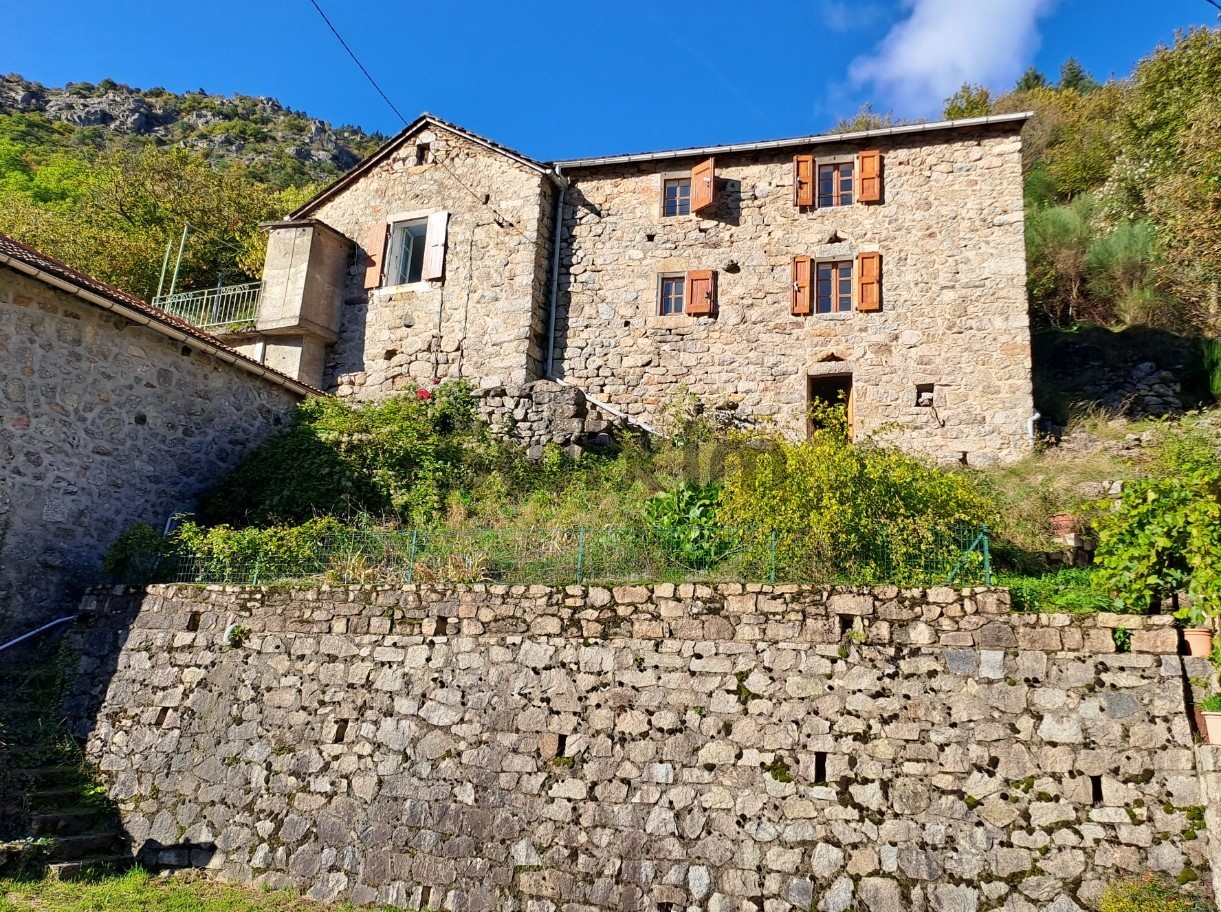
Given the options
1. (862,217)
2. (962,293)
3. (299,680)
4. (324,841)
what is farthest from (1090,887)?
(862,217)

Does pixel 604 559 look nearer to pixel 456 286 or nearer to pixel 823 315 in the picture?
pixel 823 315

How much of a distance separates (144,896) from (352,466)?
6.50 metres

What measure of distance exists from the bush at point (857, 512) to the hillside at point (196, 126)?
39.6m

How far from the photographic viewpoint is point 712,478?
12.2 metres

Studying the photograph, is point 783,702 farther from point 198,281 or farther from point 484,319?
point 198,281

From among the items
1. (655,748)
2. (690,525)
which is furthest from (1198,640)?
(690,525)

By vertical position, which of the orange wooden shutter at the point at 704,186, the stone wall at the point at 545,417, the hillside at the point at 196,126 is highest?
the hillside at the point at 196,126

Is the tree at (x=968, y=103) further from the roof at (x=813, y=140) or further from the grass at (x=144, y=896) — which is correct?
the grass at (x=144, y=896)

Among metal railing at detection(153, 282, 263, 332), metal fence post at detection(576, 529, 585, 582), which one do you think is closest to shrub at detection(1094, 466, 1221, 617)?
metal fence post at detection(576, 529, 585, 582)

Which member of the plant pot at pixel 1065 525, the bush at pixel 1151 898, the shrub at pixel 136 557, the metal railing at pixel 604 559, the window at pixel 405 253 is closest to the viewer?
the bush at pixel 1151 898

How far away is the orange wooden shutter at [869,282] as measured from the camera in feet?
47.5

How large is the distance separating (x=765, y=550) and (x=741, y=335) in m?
7.93

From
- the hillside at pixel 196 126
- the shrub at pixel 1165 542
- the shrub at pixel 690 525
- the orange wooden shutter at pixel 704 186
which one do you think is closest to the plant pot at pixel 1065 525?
the shrub at pixel 1165 542

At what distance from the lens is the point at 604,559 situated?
816cm
